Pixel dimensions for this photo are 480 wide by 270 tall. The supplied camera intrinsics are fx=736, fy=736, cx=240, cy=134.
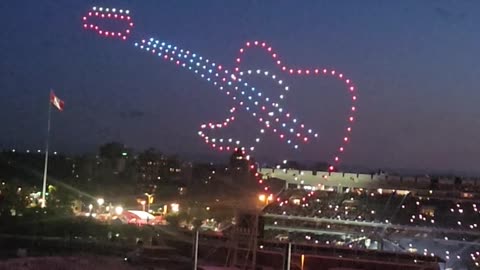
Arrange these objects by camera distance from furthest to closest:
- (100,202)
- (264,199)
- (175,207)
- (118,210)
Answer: (175,207) → (100,202) → (118,210) → (264,199)

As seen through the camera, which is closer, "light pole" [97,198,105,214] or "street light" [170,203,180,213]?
"light pole" [97,198,105,214]

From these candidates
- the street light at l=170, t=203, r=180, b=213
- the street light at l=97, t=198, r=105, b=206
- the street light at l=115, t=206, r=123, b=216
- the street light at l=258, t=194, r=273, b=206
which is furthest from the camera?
the street light at l=170, t=203, r=180, b=213

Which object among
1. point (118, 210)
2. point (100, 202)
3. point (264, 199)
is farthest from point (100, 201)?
point (264, 199)

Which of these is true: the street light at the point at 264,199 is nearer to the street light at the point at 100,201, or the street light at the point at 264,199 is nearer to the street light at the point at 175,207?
the street light at the point at 175,207

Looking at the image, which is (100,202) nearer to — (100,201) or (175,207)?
(100,201)

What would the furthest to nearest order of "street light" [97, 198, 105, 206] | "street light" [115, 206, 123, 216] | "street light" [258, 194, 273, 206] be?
"street light" [97, 198, 105, 206]
"street light" [115, 206, 123, 216]
"street light" [258, 194, 273, 206]

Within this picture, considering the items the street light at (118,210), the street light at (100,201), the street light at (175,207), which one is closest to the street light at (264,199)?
the street light at (175,207)

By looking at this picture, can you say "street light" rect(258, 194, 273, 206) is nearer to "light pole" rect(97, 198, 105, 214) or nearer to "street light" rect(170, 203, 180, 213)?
"street light" rect(170, 203, 180, 213)

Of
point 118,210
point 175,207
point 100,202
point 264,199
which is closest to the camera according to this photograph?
point 264,199

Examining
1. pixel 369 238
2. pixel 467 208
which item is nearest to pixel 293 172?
pixel 467 208

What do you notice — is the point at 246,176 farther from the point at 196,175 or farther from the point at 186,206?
the point at 196,175

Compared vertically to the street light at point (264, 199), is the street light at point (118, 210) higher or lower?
lower

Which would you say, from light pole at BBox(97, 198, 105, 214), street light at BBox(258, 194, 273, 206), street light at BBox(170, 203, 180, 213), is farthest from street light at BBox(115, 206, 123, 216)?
street light at BBox(258, 194, 273, 206)
